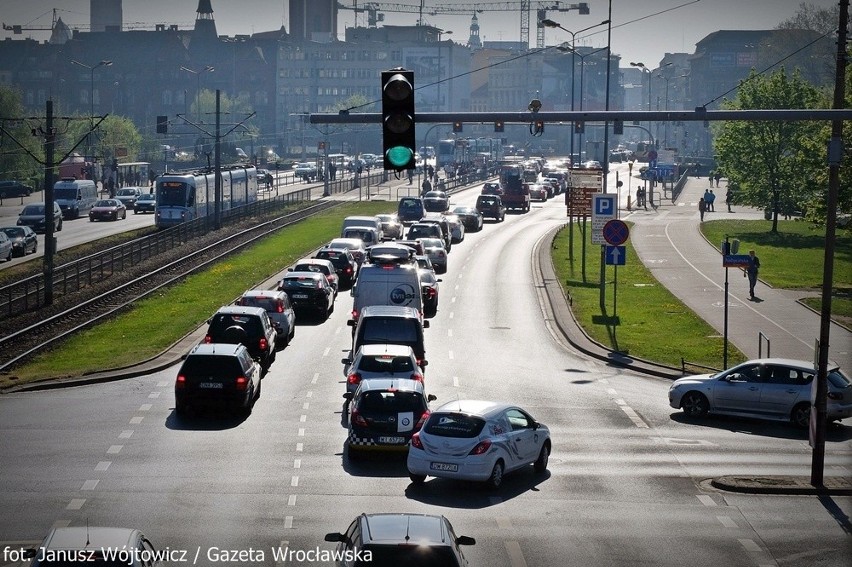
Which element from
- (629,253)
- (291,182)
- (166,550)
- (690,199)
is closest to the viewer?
(166,550)

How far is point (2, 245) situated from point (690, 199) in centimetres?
7572

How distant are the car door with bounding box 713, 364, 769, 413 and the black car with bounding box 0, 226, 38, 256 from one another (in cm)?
4406

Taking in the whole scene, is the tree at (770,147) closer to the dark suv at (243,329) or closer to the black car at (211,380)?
the dark suv at (243,329)

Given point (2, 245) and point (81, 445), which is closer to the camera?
point (81, 445)

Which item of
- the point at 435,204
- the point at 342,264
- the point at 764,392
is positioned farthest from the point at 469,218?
the point at 764,392

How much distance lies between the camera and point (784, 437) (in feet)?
94.1

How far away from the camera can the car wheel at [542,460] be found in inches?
959

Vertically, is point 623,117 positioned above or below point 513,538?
above

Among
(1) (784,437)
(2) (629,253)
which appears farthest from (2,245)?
(1) (784,437)

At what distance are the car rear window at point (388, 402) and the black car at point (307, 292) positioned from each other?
68.4ft

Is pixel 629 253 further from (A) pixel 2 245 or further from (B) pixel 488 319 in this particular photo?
(A) pixel 2 245

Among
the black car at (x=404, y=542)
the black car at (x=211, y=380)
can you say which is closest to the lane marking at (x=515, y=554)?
the black car at (x=404, y=542)

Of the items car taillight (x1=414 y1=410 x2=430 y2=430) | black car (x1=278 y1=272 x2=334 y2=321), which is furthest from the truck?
car taillight (x1=414 y1=410 x2=430 y2=430)

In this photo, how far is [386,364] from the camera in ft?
94.0
